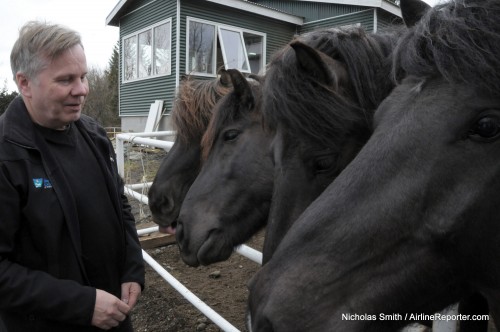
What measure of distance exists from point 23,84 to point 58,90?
0.18m

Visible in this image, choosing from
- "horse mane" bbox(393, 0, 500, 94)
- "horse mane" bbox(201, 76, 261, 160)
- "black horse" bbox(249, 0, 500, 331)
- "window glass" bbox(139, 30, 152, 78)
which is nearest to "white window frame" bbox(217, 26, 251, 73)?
"window glass" bbox(139, 30, 152, 78)

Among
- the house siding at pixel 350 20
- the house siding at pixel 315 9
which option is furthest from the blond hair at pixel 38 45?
the house siding at pixel 315 9

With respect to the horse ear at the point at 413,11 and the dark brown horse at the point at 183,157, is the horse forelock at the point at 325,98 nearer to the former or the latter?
the horse ear at the point at 413,11

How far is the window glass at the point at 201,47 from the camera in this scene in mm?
12875

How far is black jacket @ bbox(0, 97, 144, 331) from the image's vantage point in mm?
1720

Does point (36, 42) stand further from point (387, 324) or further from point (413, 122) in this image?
point (387, 324)

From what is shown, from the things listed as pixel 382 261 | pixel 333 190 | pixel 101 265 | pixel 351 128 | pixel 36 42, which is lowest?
pixel 101 265

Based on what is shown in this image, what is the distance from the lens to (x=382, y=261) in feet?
3.75

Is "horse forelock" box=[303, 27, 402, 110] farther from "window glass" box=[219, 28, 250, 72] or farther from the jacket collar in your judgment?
"window glass" box=[219, 28, 250, 72]

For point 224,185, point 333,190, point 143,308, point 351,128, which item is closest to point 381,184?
point 333,190

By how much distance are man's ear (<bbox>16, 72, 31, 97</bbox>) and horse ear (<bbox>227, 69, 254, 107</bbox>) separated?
3.67 feet

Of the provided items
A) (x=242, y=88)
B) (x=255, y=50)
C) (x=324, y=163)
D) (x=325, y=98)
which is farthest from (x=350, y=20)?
(x=324, y=163)

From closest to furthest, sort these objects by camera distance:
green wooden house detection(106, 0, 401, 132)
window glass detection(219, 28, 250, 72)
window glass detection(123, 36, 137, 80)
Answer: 1. green wooden house detection(106, 0, 401, 132)
2. window glass detection(219, 28, 250, 72)
3. window glass detection(123, 36, 137, 80)

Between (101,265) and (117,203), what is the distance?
1.09 ft
